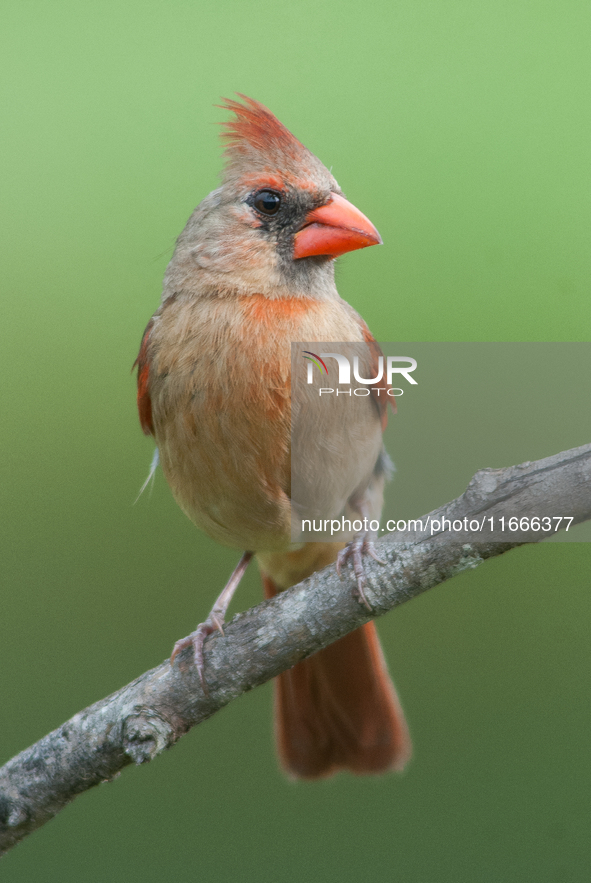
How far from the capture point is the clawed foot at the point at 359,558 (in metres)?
1.59

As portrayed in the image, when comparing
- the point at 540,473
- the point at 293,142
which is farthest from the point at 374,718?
the point at 293,142

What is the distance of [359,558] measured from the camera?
1.61 meters

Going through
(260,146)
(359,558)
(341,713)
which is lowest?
(341,713)

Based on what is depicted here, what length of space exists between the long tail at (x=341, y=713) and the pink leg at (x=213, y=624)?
0.31m

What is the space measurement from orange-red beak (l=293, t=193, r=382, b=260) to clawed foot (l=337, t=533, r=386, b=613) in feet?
2.21

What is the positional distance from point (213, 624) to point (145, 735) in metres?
0.36

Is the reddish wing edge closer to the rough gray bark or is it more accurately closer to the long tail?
the rough gray bark

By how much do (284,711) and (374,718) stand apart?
0.26m

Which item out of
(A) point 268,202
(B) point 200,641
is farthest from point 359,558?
(A) point 268,202

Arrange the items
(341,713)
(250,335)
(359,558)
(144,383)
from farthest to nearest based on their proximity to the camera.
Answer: (341,713)
(144,383)
(250,335)
(359,558)

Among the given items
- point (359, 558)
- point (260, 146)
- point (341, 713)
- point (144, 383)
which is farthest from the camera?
point (341, 713)

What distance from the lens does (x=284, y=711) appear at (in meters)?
2.33

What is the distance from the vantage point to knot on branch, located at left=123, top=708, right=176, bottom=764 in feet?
5.48

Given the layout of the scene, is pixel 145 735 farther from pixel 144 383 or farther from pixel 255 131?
pixel 255 131
